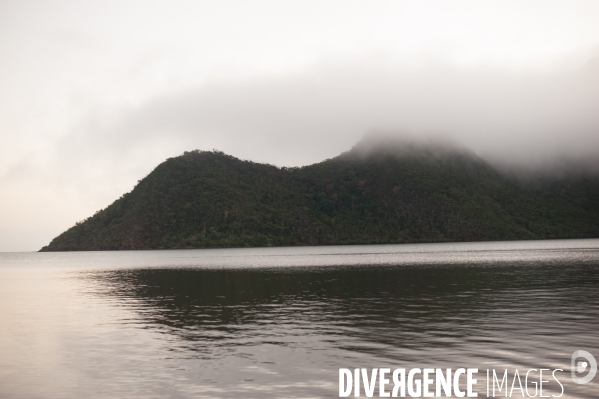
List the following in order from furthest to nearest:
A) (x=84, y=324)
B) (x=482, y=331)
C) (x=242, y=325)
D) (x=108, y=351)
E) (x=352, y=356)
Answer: (x=84, y=324) < (x=242, y=325) < (x=482, y=331) < (x=108, y=351) < (x=352, y=356)

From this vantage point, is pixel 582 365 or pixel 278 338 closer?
pixel 582 365

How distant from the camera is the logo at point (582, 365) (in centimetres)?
1638

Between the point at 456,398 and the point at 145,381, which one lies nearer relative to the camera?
the point at 456,398

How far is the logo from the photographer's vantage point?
1638 cm

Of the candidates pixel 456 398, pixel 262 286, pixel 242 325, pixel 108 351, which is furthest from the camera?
pixel 262 286

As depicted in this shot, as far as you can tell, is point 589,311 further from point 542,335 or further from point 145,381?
point 145,381

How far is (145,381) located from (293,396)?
550 centimetres

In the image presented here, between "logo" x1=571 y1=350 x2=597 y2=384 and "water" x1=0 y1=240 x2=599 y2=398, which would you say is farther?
A: "water" x1=0 y1=240 x2=599 y2=398

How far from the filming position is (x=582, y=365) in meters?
17.9

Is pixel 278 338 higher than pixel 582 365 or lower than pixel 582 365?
lower

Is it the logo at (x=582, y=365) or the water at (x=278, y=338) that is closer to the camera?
the logo at (x=582, y=365)

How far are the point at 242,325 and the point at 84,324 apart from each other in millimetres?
9783

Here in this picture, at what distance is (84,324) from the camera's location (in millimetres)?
31750

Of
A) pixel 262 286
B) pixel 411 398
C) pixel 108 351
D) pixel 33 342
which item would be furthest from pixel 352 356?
pixel 262 286
